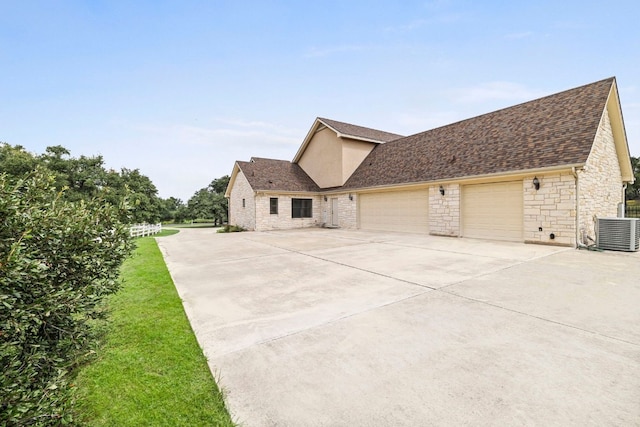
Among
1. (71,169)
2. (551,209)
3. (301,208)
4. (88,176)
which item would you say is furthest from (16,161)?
(551,209)

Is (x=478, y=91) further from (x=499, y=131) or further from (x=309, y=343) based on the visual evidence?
(x=309, y=343)

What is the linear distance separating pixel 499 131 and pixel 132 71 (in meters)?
17.1

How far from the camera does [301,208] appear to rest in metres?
20.1

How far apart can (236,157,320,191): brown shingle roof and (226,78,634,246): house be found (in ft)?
0.46

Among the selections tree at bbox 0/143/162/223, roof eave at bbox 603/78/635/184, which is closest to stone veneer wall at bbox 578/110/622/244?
roof eave at bbox 603/78/635/184

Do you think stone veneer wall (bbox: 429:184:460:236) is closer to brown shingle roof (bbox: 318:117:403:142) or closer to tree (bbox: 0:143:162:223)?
brown shingle roof (bbox: 318:117:403:142)

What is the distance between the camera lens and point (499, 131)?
1262 centimetres

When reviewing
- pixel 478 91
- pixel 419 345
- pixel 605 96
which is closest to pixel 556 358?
pixel 419 345

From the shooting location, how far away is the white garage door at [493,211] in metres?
10.6

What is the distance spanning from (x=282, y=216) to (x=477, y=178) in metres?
12.4

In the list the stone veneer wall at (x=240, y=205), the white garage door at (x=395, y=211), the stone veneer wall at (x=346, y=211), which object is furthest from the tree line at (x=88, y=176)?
the white garage door at (x=395, y=211)

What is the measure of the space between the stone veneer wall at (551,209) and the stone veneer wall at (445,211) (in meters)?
2.60

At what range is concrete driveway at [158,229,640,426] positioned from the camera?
6.44 feet

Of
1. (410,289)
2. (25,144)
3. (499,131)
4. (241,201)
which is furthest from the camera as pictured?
(25,144)
